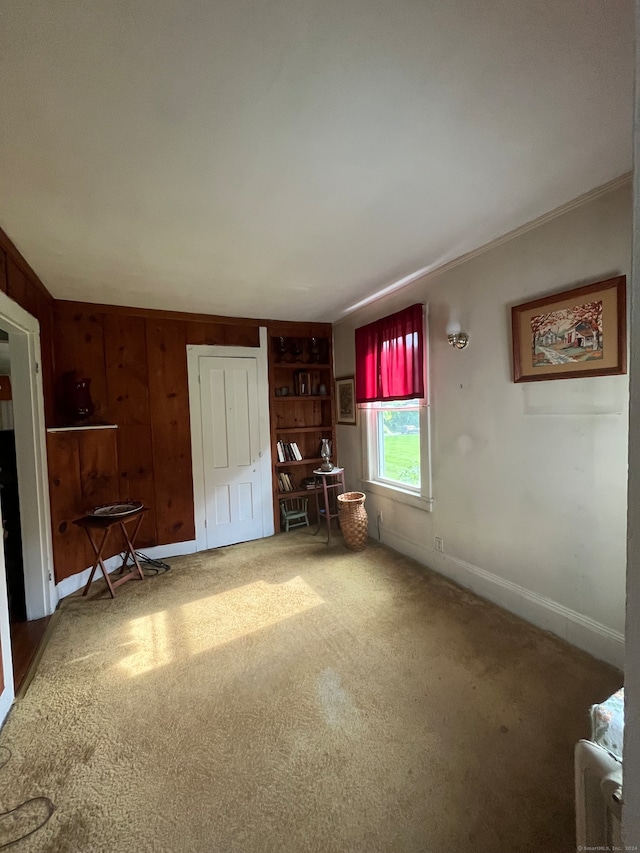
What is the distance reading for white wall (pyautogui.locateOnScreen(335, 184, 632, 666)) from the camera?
1.88 m

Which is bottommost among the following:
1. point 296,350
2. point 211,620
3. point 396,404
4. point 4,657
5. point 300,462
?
point 211,620

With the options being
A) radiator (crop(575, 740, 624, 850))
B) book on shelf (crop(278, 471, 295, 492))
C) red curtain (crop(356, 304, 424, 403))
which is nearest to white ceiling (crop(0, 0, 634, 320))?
red curtain (crop(356, 304, 424, 403))

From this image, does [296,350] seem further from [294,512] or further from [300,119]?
[300,119]

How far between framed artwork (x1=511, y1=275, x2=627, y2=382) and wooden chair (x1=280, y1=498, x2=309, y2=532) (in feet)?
9.26

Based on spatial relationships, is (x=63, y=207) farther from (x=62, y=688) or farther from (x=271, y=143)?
(x=62, y=688)

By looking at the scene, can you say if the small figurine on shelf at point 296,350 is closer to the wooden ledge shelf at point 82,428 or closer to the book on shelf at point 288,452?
the book on shelf at point 288,452

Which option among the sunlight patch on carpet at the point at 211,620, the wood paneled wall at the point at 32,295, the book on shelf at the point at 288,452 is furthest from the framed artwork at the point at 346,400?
the wood paneled wall at the point at 32,295

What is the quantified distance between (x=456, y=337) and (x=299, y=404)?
7.37ft

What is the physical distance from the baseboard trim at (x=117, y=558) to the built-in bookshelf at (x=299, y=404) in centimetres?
100

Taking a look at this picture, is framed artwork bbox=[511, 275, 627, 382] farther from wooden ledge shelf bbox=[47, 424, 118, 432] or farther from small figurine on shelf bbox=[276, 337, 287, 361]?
wooden ledge shelf bbox=[47, 424, 118, 432]

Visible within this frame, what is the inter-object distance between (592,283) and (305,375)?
2966mm

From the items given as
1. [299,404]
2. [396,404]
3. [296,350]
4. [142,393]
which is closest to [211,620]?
[142,393]

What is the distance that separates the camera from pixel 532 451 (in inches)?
88.5

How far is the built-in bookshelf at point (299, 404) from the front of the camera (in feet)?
13.8
